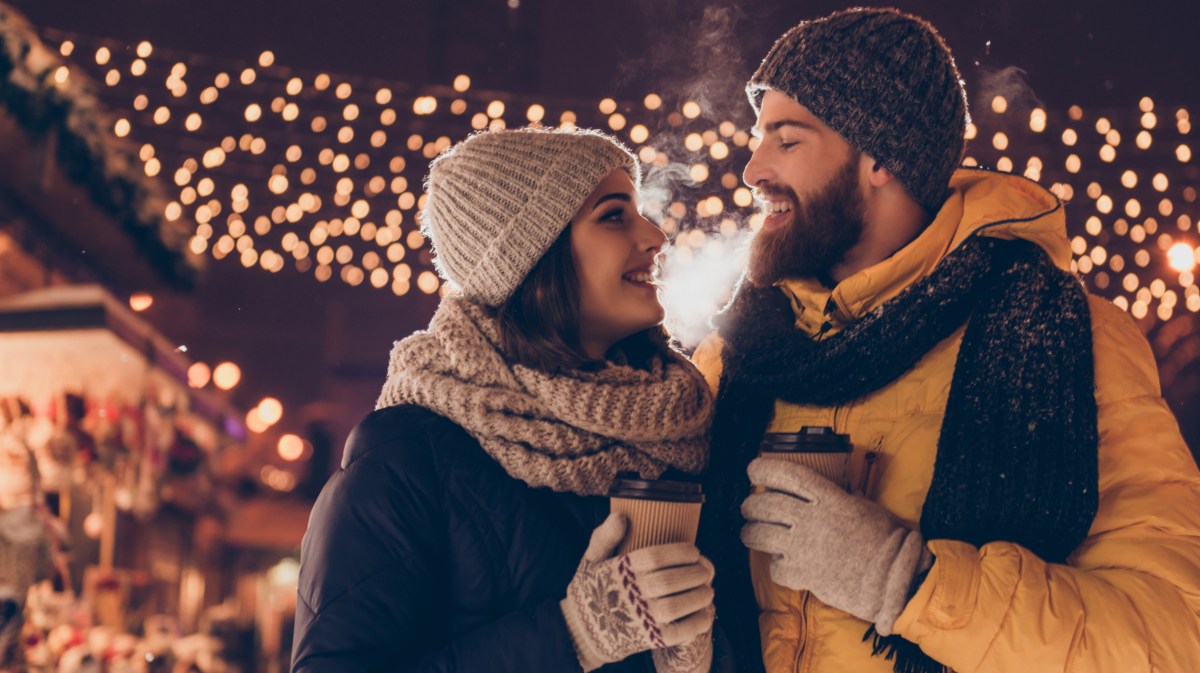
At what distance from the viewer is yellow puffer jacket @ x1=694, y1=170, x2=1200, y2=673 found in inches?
63.3

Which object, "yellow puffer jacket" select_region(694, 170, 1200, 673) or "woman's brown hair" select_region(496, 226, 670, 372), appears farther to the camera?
"woman's brown hair" select_region(496, 226, 670, 372)

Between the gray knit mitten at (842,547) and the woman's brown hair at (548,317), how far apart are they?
522 mm

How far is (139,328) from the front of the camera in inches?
274

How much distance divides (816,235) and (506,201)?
0.69 m

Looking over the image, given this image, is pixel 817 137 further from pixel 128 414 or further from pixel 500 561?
pixel 128 414

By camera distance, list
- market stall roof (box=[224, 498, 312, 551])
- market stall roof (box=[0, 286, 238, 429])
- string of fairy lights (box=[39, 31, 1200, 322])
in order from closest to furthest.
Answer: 1. market stall roof (box=[0, 286, 238, 429])
2. string of fairy lights (box=[39, 31, 1200, 322])
3. market stall roof (box=[224, 498, 312, 551])

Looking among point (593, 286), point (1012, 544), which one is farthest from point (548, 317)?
point (1012, 544)

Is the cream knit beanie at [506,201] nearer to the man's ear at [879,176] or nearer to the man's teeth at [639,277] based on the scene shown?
the man's teeth at [639,277]

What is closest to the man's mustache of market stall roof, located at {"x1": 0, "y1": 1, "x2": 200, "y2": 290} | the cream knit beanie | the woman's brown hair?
the cream knit beanie

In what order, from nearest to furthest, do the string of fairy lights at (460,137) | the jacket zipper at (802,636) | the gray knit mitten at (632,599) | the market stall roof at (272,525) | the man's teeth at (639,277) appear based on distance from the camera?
the gray knit mitten at (632,599) < the jacket zipper at (802,636) < the man's teeth at (639,277) < the string of fairy lights at (460,137) < the market stall roof at (272,525)

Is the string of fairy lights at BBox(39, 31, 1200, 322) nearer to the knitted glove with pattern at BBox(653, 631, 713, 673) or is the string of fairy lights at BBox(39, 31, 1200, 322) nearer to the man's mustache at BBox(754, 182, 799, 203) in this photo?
the man's mustache at BBox(754, 182, 799, 203)

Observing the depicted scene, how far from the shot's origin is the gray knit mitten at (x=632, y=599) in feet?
5.17

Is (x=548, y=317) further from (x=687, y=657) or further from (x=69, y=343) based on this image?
(x=69, y=343)

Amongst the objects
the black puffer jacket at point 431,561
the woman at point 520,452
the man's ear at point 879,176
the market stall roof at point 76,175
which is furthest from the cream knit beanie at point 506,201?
the market stall roof at point 76,175
